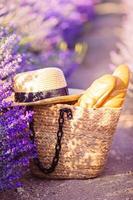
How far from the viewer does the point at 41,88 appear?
3.76 metres

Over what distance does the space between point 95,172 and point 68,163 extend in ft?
0.63

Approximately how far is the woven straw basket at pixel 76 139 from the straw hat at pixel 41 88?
0.07 meters

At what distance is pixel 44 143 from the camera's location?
3832 mm

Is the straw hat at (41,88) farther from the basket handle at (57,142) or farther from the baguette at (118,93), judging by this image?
the baguette at (118,93)

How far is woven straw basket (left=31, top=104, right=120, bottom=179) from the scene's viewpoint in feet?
12.3

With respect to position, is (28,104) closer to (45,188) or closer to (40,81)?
(40,81)

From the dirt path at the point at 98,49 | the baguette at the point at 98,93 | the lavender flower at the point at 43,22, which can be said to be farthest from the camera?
the dirt path at the point at 98,49

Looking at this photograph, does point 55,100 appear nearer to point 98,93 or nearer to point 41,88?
point 41,88

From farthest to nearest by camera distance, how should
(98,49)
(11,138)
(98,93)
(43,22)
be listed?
(98,49), (43,22), (98,93), (11,138)

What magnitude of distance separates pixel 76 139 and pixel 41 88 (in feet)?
1.28

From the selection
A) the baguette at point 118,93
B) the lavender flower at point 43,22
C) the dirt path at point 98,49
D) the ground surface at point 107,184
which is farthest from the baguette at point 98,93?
the dirt path at point 98,49

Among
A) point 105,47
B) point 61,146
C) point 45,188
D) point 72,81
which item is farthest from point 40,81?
point 105,47

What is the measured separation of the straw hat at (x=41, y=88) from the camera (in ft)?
12.3

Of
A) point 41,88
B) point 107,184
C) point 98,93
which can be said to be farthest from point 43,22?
point 107,184
